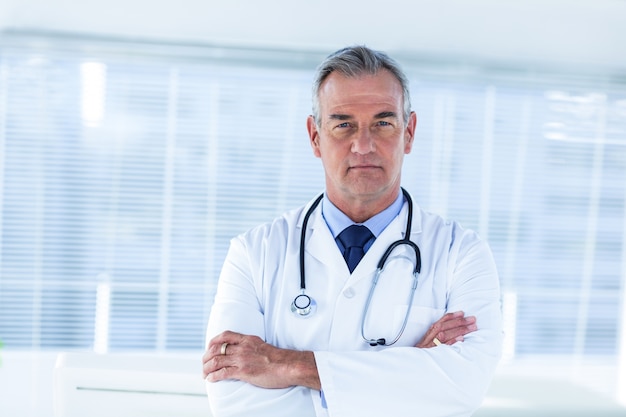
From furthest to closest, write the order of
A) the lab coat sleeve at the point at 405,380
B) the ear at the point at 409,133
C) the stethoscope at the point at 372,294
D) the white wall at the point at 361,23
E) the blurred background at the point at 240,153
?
the blurred background at the point at 240,153
the white wall at the point at 361,23
the ear at the point at 409,133
the stethoscope at the point at 372,294
the lab coat sleeve at the point at 405,380

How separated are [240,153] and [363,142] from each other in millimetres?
2201

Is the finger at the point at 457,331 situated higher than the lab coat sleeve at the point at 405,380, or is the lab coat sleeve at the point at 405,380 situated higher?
the finger at the point at 457,331

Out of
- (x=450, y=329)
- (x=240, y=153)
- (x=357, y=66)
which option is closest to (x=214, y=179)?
(x=240, y=153)

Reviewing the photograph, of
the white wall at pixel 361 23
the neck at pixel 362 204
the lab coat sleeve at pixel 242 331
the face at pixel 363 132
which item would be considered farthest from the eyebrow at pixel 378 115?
the white wall at pixel 361 23

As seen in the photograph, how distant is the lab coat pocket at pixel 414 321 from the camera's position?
1.37m

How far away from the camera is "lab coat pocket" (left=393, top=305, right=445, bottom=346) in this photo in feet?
4.50

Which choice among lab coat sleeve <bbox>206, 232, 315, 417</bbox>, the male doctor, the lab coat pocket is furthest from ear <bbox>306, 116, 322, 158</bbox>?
the lab coat pocket

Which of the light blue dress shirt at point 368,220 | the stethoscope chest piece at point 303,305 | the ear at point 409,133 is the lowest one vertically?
the stethoscope chest piece at point 303,305

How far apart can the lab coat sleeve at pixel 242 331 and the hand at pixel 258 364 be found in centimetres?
2

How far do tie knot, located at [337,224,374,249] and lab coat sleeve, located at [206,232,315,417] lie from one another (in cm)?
22

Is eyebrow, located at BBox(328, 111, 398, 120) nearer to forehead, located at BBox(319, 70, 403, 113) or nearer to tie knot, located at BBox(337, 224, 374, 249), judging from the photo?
forehead, located at BBox(319, 70, 403, 113)

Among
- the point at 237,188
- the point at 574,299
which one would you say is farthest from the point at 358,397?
the point at 574,299

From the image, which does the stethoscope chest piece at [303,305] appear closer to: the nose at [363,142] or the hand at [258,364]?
the hand at [258,364]

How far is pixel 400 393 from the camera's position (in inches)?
49.3
